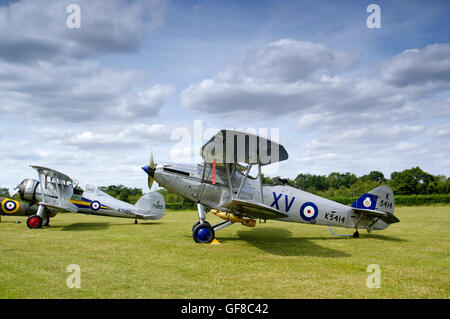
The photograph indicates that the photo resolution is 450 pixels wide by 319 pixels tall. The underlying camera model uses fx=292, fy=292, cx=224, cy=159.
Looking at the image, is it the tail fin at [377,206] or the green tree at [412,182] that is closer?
the tail fin at [377,206]

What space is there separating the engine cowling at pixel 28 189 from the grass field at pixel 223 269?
5.11 m

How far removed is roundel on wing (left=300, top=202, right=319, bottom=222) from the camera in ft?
29.8

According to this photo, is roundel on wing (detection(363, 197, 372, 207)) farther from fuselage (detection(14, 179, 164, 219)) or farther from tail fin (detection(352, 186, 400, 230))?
fuselage (detection(14, 179, 164, 219))

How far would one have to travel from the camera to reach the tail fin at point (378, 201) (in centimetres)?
979

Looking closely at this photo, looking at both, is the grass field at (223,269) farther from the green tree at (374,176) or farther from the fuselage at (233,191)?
the green tree at (374,176)

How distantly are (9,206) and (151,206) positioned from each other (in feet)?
24.0

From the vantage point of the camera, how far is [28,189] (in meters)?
13.4

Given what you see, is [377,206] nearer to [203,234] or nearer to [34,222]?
[203,234]

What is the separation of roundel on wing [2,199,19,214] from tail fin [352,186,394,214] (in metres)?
16.1

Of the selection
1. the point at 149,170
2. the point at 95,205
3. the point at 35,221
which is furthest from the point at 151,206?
the point at 149,170

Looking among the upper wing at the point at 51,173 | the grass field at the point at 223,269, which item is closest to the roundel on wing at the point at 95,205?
the upper wing at the point at 51,173

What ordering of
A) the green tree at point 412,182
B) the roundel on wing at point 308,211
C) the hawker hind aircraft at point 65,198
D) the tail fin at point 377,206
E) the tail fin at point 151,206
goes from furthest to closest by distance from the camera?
the green tree at point 412,182
the tail fin at point 151,206
the hawker hind aircraft at point 65,198
the tail fin at point 377,206
the roundel on wing at point 308,211
